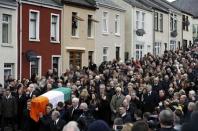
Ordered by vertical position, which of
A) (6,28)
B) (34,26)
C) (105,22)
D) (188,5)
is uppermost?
(188,5)

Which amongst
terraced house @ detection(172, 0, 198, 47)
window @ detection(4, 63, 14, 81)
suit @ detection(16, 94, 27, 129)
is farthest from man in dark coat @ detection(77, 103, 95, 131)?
terraced house @ detection(172, 0, 198, 47)

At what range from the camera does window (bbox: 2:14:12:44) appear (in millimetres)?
29125

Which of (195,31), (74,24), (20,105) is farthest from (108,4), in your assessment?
(195,31)

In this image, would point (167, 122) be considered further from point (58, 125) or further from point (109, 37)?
point (109, 37)

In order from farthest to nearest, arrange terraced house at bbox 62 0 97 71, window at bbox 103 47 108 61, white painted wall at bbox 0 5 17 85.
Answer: window at bbox 103 47 108 61
terraced house at bbox 62 0 97 71
white painted wall at bbox 0 5 17 85

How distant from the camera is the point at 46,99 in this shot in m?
17.7

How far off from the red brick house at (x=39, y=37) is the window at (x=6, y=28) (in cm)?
90

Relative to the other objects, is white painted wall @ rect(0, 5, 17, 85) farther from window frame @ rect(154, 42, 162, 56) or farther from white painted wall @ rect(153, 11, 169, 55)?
white painted wall @ rect(153, 11, 169, 55)

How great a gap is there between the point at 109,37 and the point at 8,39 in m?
14.0

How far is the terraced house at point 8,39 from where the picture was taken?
28562 mm

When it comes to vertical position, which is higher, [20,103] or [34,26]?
[34,26]

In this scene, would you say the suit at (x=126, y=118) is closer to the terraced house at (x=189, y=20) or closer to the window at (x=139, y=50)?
the window at (x=139, y=50)

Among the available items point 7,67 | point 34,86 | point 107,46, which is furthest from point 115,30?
point 34,86

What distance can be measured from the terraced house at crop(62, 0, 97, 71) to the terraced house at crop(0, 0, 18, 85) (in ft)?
18.0
